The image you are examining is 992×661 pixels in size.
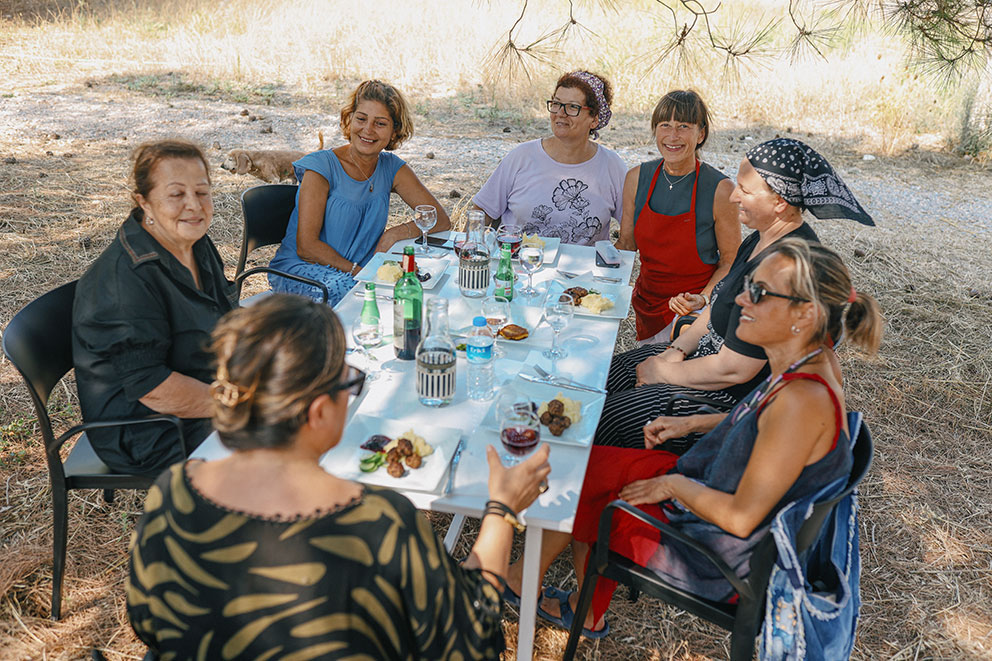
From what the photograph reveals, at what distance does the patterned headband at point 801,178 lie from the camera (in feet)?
9.62

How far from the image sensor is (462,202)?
264 inches

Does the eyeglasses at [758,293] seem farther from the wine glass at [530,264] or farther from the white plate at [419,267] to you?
the white plate at [419,267]

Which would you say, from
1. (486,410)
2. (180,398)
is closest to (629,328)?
(486,410)

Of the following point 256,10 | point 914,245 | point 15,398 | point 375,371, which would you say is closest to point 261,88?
point 256,10

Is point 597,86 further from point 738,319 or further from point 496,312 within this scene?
point 738,319

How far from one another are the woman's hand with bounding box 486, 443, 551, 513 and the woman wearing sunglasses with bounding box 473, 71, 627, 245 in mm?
2660

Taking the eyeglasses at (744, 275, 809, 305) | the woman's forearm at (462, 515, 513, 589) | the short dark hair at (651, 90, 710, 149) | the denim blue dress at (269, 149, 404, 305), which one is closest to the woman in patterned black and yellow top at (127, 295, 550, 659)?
the woman's forearm at (462, 515, 513, 589)

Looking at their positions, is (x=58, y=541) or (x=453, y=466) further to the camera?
(x=58, y=541)

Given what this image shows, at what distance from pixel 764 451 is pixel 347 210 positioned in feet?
9.02

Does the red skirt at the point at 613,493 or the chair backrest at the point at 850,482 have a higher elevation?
the chair backrest at the point at 850,482

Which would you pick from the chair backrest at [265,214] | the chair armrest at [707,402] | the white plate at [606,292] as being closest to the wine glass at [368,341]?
the white plate at [606,292]

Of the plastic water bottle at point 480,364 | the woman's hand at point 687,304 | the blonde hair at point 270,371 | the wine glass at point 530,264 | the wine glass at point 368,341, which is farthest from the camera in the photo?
the woman's hand at point 687,304

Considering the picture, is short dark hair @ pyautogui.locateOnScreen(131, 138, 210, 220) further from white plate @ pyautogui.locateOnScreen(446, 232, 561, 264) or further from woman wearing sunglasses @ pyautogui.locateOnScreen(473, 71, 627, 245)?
woman wearing sunglasses @ pyautogui.locateOnScreen(473, 71, 627, 245)

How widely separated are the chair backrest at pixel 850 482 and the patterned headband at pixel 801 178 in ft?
3.58
